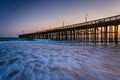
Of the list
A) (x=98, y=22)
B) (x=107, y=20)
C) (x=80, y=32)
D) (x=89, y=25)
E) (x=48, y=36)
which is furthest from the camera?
(x=48, y=36)

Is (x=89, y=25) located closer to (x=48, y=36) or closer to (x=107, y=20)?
(x=107, y=20)

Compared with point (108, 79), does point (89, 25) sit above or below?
above

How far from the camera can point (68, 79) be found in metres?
4.60

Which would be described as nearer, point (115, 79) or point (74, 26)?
point (115, 79)

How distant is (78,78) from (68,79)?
278 millimetres

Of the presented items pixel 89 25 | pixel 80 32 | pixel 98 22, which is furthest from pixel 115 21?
pixel 80 32

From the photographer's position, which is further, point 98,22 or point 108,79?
point 98,22

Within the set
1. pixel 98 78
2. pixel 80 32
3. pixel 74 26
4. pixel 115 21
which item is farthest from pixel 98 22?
pixel 98 78

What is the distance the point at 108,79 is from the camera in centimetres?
459

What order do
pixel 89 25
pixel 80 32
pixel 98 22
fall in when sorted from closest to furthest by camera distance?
pixel 98 22 → pixel 89 25 → pixel 80 32

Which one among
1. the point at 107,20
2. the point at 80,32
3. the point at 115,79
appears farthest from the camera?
the point at 80,32

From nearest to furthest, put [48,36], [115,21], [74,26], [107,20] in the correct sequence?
[115,21]
[107,20]
[74,26]
[48,36]

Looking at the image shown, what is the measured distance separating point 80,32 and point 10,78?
43881 mm

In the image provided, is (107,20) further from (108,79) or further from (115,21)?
(108,79)
